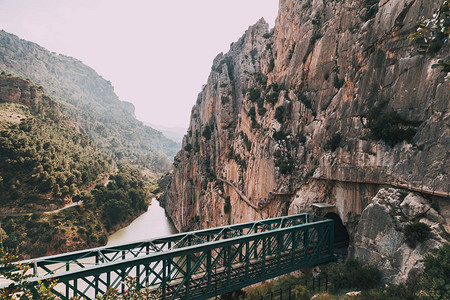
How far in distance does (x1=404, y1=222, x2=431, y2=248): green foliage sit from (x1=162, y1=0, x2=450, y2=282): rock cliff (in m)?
1.25

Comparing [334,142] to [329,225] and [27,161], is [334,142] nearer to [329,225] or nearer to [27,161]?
[329,225]

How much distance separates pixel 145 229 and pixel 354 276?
59.1 m

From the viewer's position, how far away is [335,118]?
2536 centimetres

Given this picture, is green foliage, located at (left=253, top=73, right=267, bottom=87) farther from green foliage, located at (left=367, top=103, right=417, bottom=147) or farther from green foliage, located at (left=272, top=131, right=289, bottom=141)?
green foliage, located at (left=367, top=103, right=417, bottom=147)

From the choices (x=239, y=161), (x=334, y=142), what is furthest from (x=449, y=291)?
(x=239, y=161)

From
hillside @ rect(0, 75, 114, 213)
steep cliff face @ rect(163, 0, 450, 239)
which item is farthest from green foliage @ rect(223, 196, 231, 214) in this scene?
hillside @ rect(0, 75, 114, 213)

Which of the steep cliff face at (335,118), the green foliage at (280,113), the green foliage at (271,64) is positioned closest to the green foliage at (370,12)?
the steep cliff face at (335,118)

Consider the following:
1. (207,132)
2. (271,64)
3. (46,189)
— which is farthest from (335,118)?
(46,189)

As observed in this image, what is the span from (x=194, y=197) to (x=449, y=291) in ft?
Result: 174

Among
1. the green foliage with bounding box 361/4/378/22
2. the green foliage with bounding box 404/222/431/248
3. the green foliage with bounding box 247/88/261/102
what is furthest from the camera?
the green foliage with bounding box 247/88/261/102

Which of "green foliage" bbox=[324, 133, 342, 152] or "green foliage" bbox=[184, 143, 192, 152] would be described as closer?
"green foliage" bbox=[324, 133, 342, 152]

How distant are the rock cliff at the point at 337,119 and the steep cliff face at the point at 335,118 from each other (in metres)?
0.09

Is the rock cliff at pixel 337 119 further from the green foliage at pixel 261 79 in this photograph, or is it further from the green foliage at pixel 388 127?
the green foliage at pixel 261 79

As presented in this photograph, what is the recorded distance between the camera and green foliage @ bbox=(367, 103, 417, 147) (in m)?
18.4
